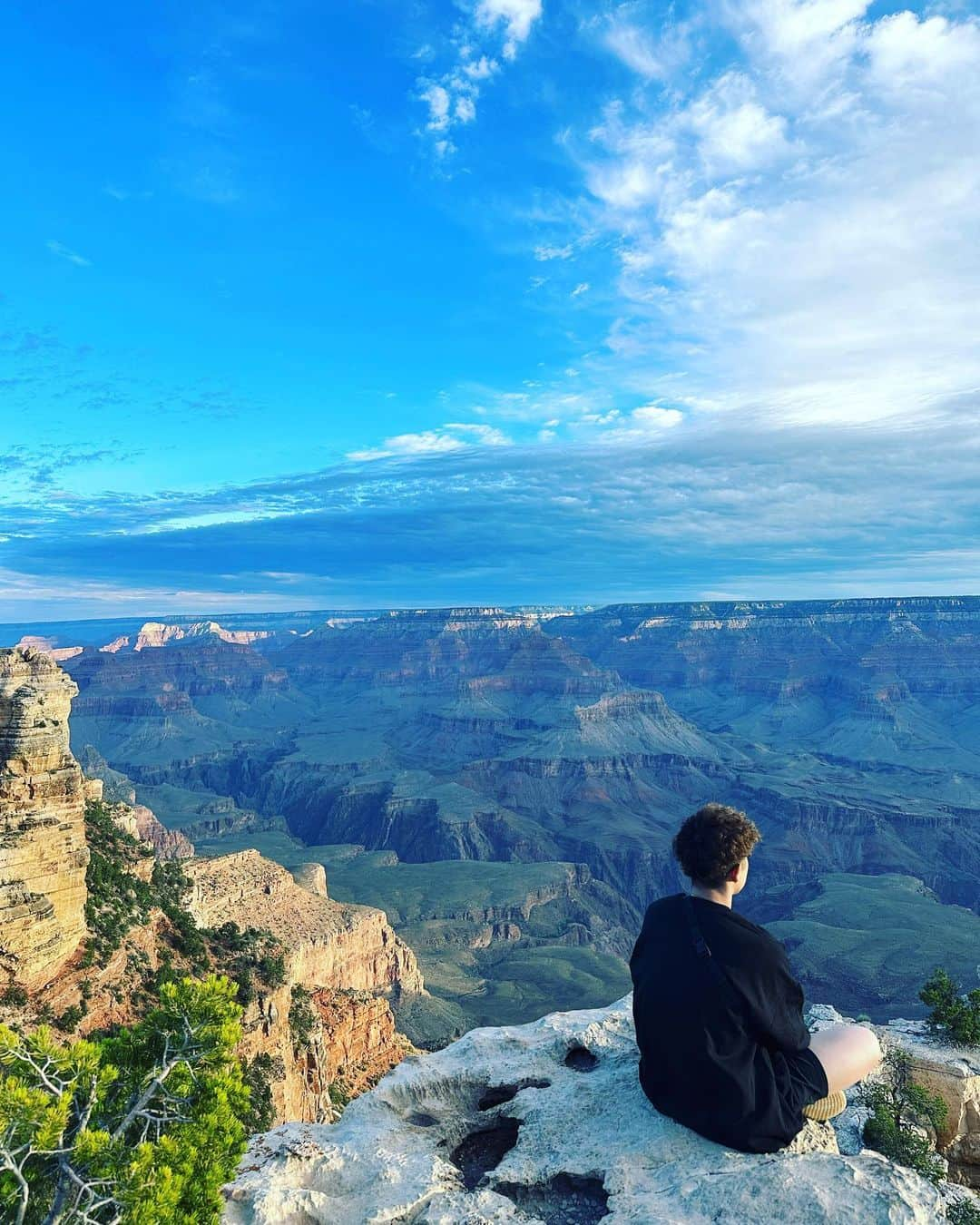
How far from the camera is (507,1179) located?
838 centimetres

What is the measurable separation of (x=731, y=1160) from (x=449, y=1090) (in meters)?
5.05

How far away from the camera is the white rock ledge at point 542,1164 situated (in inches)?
265

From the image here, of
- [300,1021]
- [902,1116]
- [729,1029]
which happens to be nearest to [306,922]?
[300,1021]

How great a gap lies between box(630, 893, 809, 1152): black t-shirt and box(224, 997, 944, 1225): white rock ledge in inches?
14.2

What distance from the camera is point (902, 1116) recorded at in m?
9.22

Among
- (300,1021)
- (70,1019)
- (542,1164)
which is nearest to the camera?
(542,1164)

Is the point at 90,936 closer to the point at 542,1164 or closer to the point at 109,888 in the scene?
the point at 109,888

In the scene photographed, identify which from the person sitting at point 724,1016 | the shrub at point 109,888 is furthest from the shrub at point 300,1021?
the person sitting at point 724,1016

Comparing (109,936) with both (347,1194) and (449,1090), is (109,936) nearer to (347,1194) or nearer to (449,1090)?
(449,1090)

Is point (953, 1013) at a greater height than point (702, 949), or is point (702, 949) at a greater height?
point (702, 949)

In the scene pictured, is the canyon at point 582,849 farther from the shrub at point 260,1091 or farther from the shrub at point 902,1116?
the shrub at point 902,1116

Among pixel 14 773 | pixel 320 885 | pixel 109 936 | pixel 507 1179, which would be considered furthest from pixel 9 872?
pixel 320 885


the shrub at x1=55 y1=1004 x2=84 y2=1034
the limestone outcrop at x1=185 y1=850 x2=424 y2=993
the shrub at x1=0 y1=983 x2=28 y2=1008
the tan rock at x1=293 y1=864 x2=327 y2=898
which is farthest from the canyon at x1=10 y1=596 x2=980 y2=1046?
the shrub at x1=0 y1=983 x2=28 y2=1008

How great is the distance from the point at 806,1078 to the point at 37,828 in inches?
826
